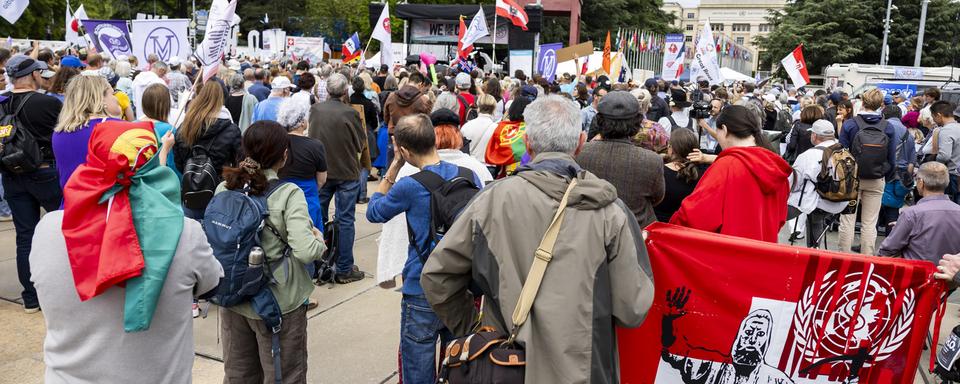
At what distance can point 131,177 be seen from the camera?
95.3 inches

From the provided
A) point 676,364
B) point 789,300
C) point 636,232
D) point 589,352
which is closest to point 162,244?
point 589,352

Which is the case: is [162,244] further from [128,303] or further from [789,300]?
[789,300]

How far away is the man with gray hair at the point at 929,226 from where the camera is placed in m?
4.99

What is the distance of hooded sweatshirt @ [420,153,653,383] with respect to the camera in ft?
7.93

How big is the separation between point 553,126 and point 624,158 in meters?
1.39

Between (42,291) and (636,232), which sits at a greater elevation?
(636,232)

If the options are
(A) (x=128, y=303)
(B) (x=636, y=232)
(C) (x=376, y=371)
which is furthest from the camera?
(C) (x=376, y=371)

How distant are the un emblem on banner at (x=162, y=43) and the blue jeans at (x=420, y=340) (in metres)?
9.37

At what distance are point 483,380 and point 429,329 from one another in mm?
1186

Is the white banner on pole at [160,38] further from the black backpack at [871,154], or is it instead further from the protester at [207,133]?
the black backpack at [871,154]

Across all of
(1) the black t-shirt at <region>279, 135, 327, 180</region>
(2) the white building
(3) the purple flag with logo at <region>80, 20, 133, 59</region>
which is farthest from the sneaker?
(2) the white building

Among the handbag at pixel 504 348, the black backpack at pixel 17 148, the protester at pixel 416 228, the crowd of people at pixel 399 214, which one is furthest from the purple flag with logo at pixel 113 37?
the handbag at pixel 504 348

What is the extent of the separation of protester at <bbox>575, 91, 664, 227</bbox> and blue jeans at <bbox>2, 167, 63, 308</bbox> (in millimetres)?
4069

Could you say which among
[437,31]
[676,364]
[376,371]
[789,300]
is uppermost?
[437,31]
